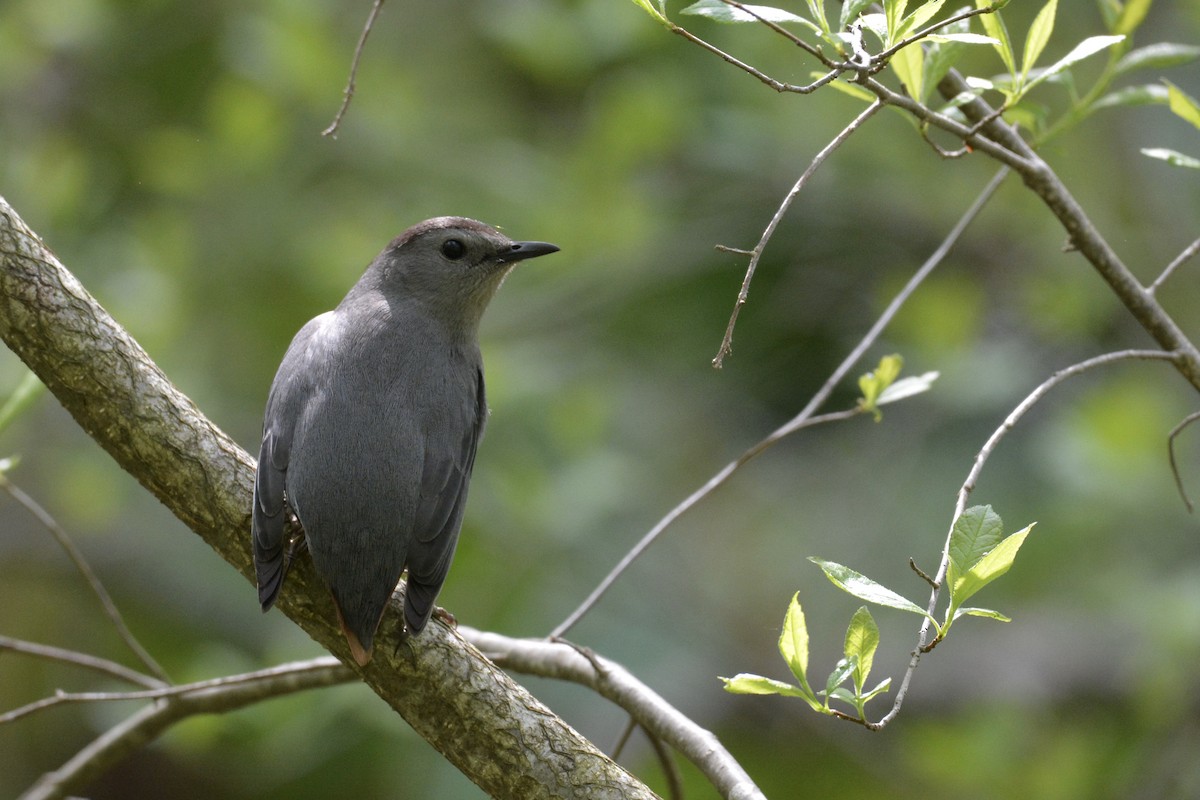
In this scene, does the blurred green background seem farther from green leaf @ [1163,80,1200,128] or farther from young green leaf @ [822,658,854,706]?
young green leaf @ [822,658,854,706]

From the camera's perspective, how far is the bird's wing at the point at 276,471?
266 cm

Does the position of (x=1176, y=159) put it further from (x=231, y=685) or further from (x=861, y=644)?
(x=231, y=685)

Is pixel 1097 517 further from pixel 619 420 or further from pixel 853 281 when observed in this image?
pixel 619 420

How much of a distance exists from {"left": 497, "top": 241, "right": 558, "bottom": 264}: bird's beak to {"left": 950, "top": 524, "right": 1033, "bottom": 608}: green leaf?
6.95 feet

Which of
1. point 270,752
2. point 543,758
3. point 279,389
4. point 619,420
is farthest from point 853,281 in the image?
point 543,758

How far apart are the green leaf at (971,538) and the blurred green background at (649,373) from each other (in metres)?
3.60

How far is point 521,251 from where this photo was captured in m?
3.85

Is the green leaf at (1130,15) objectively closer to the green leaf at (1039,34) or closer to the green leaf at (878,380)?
the green leaf at (1039,34)

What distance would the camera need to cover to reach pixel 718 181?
271 inches

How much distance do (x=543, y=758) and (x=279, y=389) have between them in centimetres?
129

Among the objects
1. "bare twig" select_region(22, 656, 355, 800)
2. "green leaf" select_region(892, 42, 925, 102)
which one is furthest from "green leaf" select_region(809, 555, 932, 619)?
"bare twig" select_region(22, 656, 355, 800)

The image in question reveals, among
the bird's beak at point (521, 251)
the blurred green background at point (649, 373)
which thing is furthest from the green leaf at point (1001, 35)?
the blurred green background at point (649, 373)

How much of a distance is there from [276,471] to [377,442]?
0.88ft

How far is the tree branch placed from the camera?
245cm
